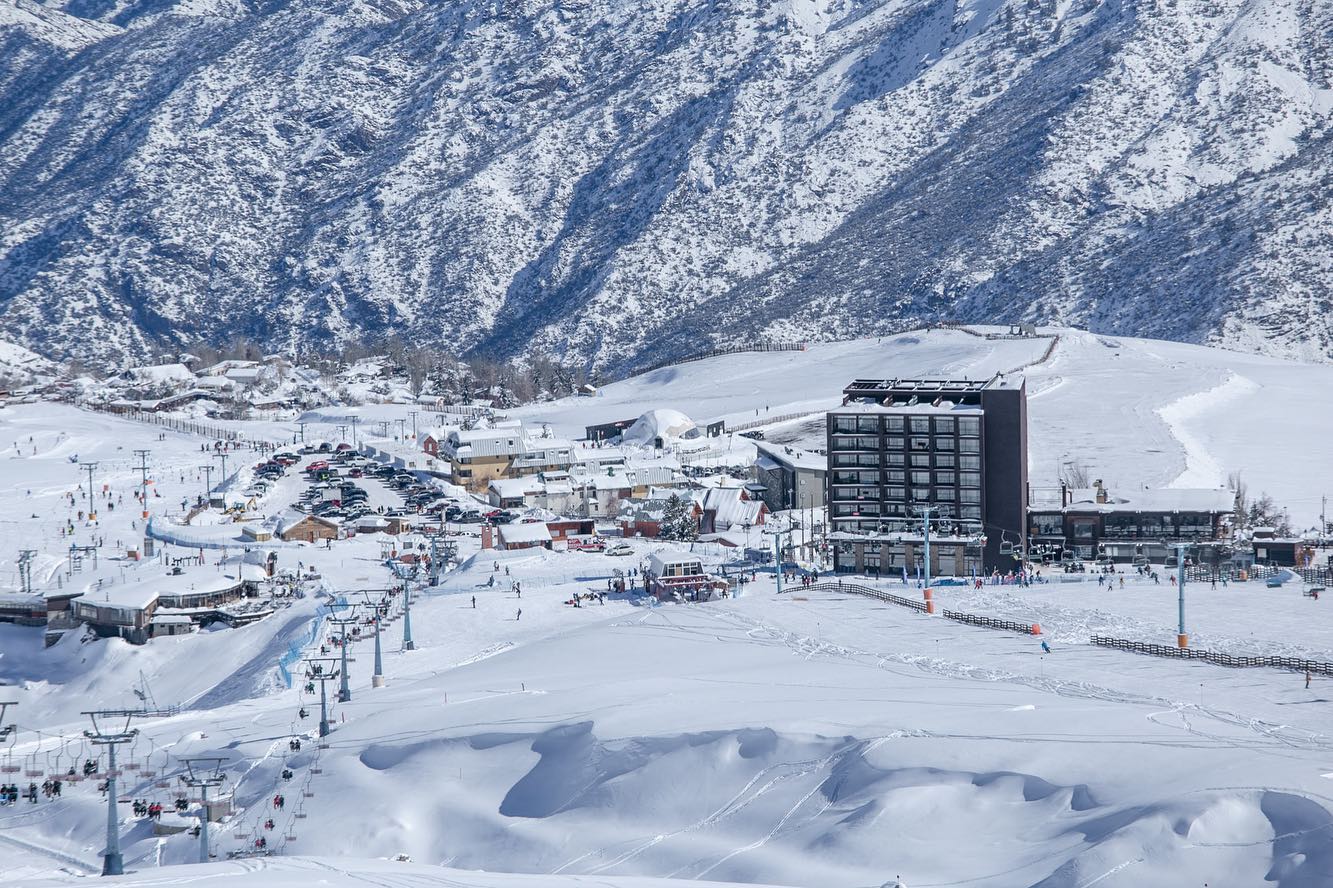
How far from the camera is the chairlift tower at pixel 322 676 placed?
40656 millimetres

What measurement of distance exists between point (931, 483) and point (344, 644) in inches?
1067

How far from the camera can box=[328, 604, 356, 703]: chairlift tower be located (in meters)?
44.5

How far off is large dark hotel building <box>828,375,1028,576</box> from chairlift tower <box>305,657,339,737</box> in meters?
21.9

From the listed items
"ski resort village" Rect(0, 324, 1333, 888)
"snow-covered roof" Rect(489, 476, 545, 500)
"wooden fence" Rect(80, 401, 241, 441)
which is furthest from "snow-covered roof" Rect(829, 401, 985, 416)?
"wooden fence" Rect(80, 401, 241, 441)

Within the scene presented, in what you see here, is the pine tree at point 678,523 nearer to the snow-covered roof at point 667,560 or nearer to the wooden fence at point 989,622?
the snow-covered roof at point 667,560

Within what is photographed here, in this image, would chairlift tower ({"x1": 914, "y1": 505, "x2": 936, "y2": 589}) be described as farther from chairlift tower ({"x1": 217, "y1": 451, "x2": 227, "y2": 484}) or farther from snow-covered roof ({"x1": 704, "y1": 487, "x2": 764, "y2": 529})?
chairlift tower ({"x1": 217, "y1": 451, "x2": 227, "y2": 484})

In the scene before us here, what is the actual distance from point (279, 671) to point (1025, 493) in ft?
96.9

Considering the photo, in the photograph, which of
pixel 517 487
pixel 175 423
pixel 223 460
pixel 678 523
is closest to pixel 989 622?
pixel 678 523

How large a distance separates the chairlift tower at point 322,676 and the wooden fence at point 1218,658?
21.1 meters

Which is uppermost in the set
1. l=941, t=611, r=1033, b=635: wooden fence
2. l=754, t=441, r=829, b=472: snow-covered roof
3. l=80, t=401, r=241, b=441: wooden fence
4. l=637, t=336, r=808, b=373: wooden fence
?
l=637, t=336, r=808, b=373: wooden fence

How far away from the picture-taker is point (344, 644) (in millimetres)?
45438

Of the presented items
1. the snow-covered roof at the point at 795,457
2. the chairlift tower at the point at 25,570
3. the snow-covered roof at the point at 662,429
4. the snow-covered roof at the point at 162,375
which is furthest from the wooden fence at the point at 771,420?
the snow-covered roof at the point at 162,375

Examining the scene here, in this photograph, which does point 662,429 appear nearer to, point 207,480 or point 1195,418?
point 207,480

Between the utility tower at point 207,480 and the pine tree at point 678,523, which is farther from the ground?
the utility tower at point 207,480
